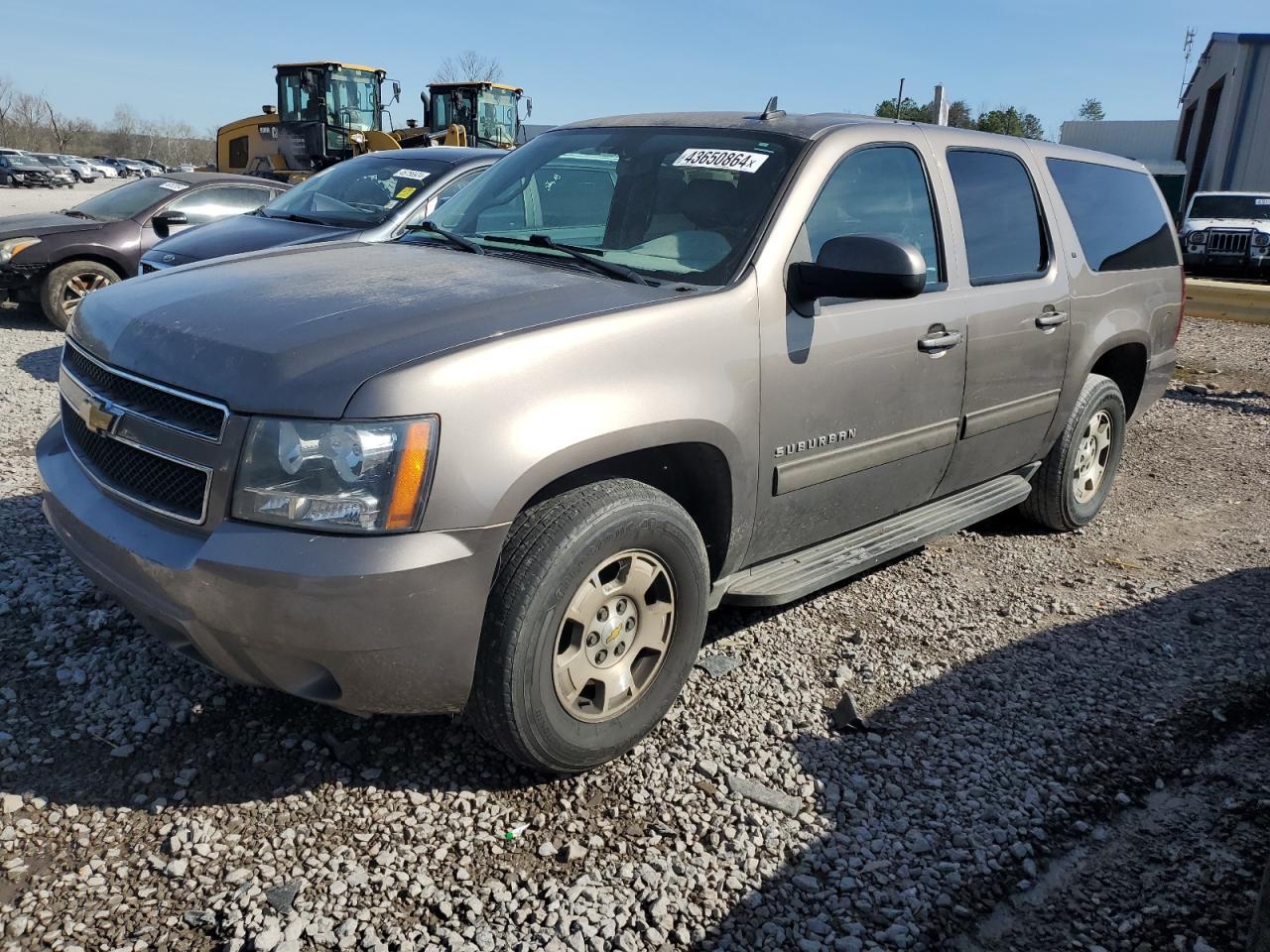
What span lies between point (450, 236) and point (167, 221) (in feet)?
23.3

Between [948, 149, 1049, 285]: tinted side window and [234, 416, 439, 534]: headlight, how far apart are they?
2.66 metres

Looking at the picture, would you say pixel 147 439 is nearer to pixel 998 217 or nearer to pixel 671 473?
pixel 671 473

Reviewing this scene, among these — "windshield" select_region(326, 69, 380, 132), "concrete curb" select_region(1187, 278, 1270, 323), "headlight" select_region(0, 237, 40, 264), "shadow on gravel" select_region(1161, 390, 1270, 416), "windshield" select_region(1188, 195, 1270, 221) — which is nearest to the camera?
"concrete curb" select_region(1187, 278, 1270, 323)

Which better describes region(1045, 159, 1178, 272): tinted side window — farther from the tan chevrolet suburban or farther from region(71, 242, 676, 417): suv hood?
region(71, 242, 676, 417): suv hood

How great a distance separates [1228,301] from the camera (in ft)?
27.4

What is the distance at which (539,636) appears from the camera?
104 inches

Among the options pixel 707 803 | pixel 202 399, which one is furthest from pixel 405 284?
pixel 707 803

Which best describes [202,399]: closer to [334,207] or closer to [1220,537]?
[1220,537]

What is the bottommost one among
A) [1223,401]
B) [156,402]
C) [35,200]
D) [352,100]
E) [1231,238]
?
[1223,401]

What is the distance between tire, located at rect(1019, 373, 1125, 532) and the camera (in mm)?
5035

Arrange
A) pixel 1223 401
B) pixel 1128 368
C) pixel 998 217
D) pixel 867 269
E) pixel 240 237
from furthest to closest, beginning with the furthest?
pixel 1223 401 → pixel 240 237 → pixel 1128 368 → pixel 998 217 → pixel 867 269

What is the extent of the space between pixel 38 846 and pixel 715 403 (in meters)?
2.17

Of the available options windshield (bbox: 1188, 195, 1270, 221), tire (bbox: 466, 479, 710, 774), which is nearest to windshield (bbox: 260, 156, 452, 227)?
tire (bbox: 466, 479, 710, 774)

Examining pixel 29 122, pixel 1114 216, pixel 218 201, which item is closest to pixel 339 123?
pixel 218 201
